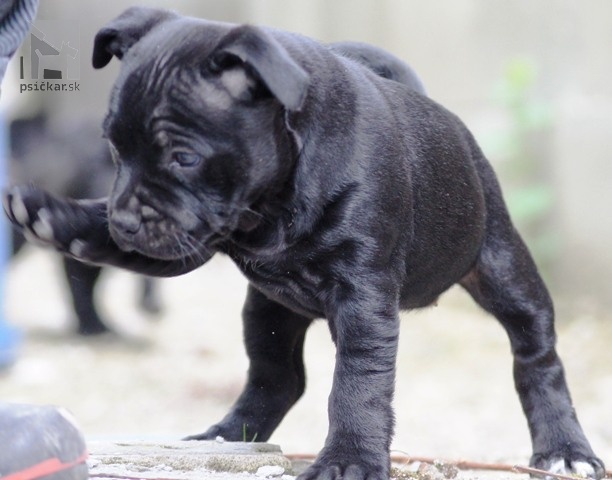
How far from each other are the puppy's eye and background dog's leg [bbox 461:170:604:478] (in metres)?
1.47

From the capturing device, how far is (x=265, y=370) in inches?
169

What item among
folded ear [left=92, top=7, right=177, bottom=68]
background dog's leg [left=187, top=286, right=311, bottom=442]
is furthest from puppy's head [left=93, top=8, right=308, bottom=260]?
background dog's leg [left=187, top=286, right=311, bottom=442]

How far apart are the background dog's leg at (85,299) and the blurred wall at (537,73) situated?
1751 millimetres

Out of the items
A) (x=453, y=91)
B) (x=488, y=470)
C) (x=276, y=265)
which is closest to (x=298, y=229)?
(x=276, y=265)

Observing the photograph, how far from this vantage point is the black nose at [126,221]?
314 centimetres

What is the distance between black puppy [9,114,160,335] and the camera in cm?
998

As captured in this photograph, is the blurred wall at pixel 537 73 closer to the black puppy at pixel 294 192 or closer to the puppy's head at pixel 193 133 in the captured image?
the black puppy at pixel 294 192

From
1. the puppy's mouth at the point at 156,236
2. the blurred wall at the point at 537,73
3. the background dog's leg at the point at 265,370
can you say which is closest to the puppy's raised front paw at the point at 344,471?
the puppy's mouth at the point at 156,236

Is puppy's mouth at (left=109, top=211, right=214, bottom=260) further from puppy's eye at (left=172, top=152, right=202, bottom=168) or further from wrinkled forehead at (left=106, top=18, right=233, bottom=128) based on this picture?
wrinkled forehead at (left=106, top=18, right=233, bottom=128)

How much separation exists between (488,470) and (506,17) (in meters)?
7.37

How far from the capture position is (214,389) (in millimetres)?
9336

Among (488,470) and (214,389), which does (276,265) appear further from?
(214,389)

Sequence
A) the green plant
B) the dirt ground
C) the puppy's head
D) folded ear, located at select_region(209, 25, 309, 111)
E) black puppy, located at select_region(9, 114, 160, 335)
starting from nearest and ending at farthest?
folded ear, located at select_region(209, 25, 309, 111)
the puppy's head
the dirt ground
black puppy, located at select_region(9, 114, 160, 335)
the green plant

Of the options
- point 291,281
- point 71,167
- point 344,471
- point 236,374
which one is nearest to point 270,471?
point 344,471
